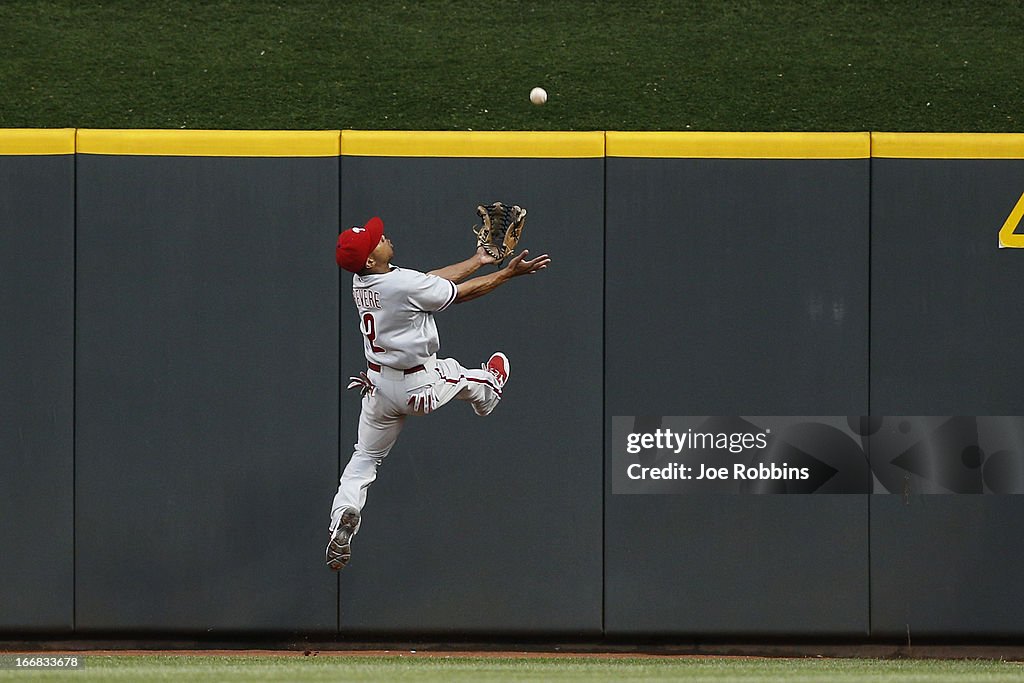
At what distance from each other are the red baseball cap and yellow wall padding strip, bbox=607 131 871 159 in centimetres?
129

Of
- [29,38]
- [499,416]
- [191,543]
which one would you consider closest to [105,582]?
Answer: [191,543]

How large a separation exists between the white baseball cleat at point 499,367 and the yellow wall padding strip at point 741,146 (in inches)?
46.0

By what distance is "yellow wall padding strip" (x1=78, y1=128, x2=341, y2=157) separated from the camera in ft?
18.7

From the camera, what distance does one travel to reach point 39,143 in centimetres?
570

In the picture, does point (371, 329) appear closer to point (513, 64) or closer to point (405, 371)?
point (405, 371)

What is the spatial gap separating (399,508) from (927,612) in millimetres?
2754

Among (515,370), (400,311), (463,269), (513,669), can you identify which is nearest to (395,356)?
(400,311)

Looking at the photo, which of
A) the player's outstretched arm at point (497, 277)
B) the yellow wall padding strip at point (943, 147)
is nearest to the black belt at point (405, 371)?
the player's outstretched arm at point (497, 277)

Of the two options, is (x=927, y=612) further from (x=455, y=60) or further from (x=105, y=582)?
(x=455, y=60)

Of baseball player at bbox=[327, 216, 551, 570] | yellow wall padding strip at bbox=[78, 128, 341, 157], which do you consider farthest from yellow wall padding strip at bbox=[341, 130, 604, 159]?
baseball player at bbox=[327, 216, 551, 570]

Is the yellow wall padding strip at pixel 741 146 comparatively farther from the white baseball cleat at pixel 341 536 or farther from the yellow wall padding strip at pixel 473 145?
the white baseball cleat at pixel 341 536

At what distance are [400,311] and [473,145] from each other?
0.96 m

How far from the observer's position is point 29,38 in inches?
313

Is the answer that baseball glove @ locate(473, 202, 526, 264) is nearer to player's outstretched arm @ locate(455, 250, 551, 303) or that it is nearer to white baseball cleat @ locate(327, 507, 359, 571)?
player's outstretched arm @ locate(455, 250, 551, 303)
